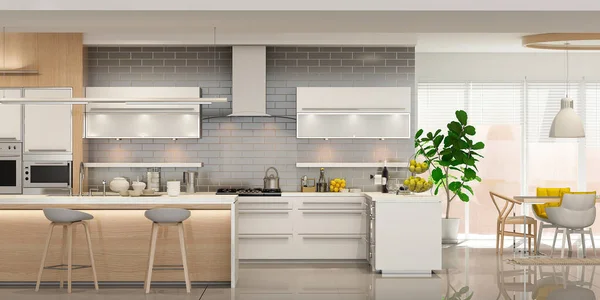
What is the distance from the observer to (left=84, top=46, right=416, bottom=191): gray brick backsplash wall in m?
9.34

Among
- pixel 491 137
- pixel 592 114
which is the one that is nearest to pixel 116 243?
pixel 491 137

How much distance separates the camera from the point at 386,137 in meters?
9.14

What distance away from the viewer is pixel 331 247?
8844 millimetres

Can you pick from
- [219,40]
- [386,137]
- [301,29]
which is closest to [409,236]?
[386,137]

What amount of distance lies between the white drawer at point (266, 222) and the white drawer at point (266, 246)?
2.4 inches

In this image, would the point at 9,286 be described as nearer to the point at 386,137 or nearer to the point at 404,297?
the point at 404,297

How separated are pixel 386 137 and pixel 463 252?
1.95 metres

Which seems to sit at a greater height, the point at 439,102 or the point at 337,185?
the point at 439,102

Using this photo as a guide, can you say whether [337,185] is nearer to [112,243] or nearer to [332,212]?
[332,212]

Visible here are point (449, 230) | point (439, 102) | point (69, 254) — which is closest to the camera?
point (69, 254)

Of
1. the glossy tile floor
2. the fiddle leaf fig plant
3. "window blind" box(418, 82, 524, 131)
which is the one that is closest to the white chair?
the glossy tile floor

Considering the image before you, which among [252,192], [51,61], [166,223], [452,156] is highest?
[51,61]

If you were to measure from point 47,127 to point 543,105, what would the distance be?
7.00m

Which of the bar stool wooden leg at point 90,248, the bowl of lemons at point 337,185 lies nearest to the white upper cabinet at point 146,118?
the bowl of lemons at point 337,185
